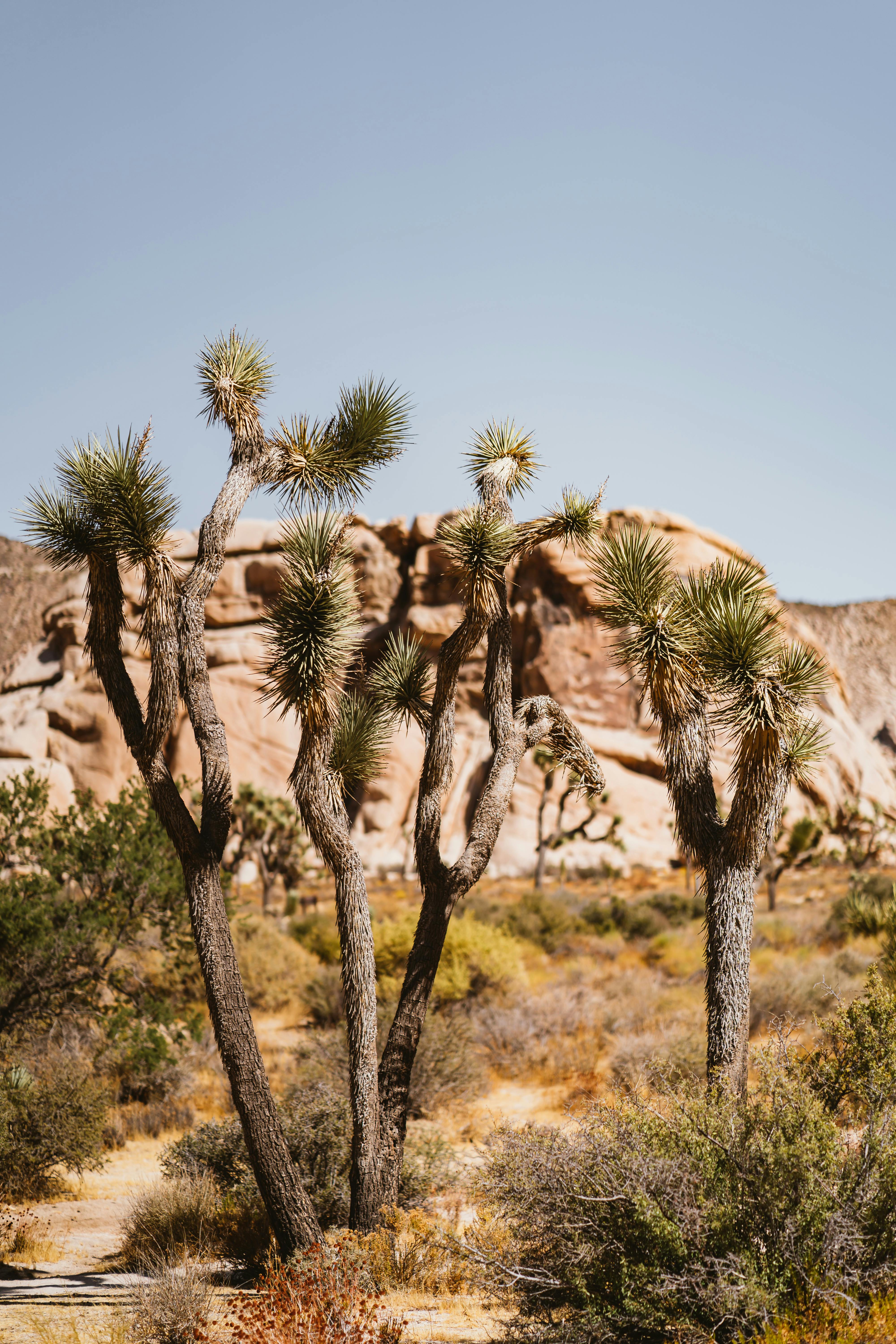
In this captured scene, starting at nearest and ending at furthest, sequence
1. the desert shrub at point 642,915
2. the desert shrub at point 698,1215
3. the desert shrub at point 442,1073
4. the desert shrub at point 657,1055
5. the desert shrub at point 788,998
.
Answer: the desert shrub at point 698,1215 < the desert shrub at point 657,1055 < the desert shrub at point 442,1073 < the desert shrub at point 788,998 < the desert shrub at point 642,915

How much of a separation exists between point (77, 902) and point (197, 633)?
5.43 meters

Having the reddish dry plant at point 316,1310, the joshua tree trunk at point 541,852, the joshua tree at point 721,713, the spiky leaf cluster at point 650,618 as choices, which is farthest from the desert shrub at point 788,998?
the joshua tree trunk at point 541,852

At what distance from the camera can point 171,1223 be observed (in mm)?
6812

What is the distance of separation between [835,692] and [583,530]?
42.4m

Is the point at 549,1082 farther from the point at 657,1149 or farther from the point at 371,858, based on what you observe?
the point at 371,858

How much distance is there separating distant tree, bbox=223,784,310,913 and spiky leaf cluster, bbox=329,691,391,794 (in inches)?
781

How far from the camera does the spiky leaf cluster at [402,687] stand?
7641 millimetres

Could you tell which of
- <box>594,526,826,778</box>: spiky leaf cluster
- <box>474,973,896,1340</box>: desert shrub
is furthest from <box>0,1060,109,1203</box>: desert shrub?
<box>594,526,826,778</box>: spiky leaf cluster

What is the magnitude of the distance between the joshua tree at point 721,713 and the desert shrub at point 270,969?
9.10 metres

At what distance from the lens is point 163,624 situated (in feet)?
20.5

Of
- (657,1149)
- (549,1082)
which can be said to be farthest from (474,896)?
(657,1149)

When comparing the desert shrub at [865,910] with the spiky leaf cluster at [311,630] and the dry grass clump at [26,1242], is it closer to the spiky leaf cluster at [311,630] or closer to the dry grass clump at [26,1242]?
the spiky leaf cluster at [311,630]

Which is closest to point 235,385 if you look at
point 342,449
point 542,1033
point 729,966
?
point 342,449

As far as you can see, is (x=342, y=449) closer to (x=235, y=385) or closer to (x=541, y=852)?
(x=235, y=385)
